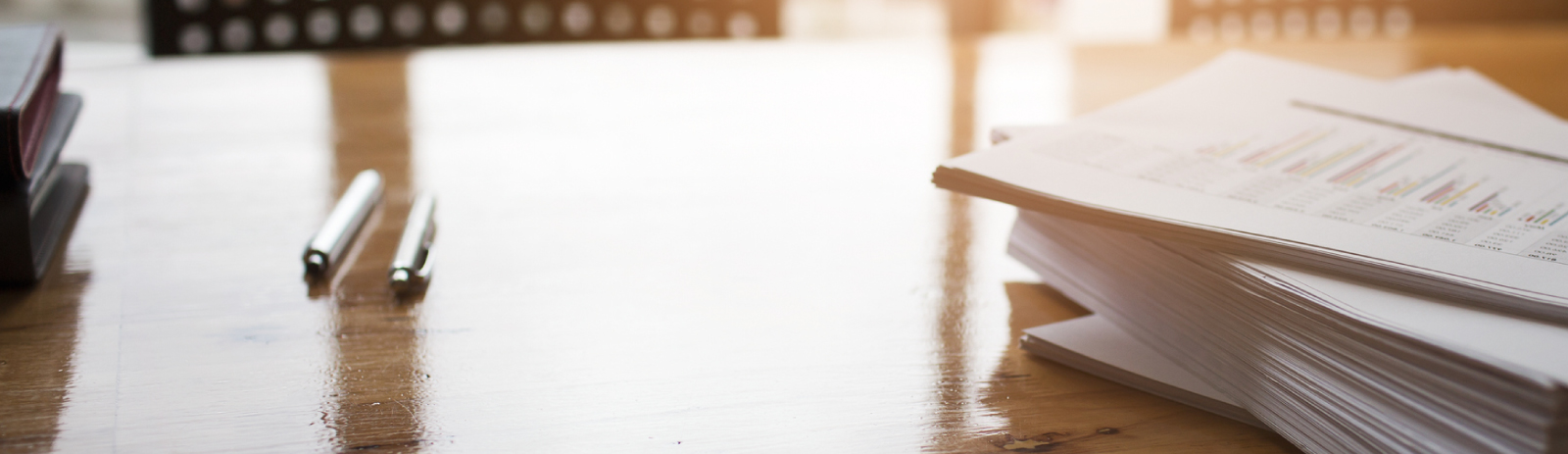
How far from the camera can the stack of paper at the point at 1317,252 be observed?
0.25 m

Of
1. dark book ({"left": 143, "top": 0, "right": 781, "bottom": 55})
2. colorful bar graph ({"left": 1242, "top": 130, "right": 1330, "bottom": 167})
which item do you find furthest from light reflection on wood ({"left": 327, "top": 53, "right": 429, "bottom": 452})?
dark book ({"left": 143, "top": 0, "right": 781, "bottom": 55})

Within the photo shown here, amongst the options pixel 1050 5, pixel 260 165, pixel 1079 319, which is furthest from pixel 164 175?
pixel 1050 5

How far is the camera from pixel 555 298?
426 millimetres

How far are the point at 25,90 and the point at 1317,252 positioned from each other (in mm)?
501

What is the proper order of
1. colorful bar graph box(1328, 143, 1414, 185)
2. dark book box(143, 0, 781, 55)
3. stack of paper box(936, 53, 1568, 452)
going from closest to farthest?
stack of paper box(936, 53, 1568, 452) < colorful bar graph box(1328, 143, 1414, 185) < dark book box(143, 0, 781, 55)

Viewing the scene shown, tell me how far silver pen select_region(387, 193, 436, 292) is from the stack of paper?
229 mm

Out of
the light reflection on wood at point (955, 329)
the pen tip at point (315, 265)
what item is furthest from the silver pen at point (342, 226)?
the light reflection on wood at point (955, 329)

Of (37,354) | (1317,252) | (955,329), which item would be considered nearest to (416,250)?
(37,354)

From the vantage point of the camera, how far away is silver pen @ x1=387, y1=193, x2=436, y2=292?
0.43 m

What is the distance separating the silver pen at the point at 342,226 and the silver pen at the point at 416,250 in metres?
0.02

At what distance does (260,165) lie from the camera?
667 mm

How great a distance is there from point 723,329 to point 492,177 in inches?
12.2

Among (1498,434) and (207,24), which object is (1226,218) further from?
(207,24)

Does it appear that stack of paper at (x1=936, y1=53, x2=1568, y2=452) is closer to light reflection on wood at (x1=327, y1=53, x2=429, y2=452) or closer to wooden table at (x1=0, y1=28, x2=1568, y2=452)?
wooden table at (x1=0, y1=28, x2=1568, y2=452)
